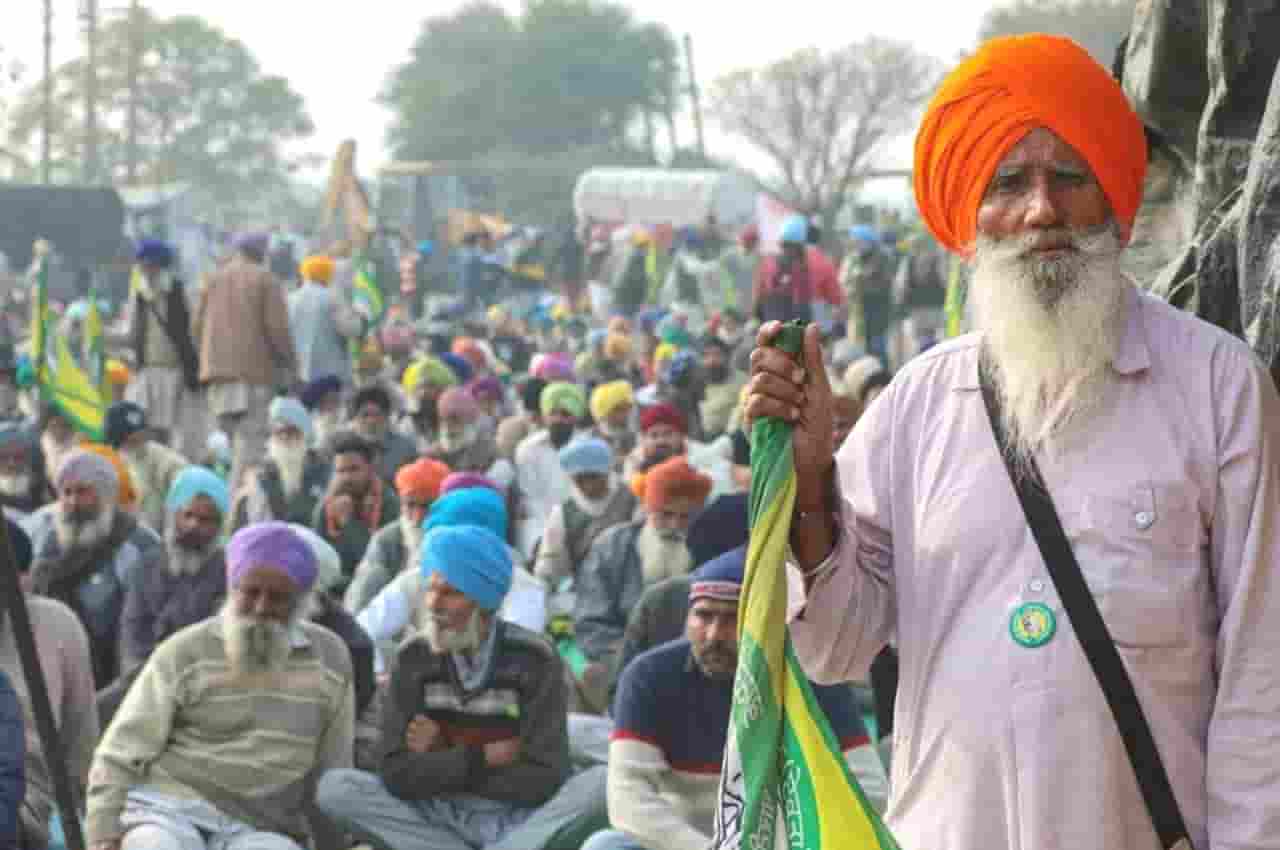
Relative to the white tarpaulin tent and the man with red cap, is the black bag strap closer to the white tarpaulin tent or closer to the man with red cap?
the man with red cap

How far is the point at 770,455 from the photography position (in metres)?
3.49

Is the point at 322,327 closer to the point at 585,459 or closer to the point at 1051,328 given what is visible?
the point at 585,459

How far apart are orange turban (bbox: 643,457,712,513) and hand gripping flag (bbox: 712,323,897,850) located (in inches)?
265

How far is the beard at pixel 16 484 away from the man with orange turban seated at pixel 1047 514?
8.84 meters

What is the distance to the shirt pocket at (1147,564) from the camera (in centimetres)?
327

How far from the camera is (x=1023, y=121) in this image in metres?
3.52

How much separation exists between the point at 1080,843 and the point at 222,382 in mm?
13636

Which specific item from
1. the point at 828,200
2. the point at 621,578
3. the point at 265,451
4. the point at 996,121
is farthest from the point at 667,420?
the point at 828,200

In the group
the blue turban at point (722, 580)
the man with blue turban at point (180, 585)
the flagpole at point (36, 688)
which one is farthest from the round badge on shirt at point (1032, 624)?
the man with blue turban at point (180, 585)

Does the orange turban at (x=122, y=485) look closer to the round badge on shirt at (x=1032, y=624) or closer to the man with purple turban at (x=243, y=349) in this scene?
the man with purple turban at (x=243, y=349)

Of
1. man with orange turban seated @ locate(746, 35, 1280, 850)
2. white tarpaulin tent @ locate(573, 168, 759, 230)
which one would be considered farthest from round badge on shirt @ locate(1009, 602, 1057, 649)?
white tarpaulin tent @ locate(573, 168, 759, 230)

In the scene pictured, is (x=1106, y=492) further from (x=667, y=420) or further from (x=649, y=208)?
(x=649, y=208)

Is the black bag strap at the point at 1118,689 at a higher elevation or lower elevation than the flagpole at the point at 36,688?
higher

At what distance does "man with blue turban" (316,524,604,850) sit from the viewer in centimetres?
759
